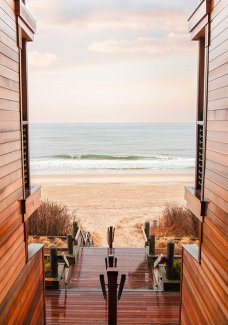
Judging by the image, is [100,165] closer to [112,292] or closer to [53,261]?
[53,261]

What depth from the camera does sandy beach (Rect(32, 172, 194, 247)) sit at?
12955 mm

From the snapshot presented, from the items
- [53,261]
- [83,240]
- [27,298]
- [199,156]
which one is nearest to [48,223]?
[83,240]

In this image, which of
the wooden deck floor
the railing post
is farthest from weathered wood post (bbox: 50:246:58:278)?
the railing post

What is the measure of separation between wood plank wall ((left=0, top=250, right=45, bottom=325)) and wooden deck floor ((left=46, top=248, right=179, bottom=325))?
1.01 meters

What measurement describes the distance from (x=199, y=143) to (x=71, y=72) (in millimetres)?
83945

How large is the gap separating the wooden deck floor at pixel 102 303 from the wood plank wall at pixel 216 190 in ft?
7.38

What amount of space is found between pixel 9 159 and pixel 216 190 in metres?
2.16

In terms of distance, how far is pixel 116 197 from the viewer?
18859 millimetres

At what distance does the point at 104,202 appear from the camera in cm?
1756

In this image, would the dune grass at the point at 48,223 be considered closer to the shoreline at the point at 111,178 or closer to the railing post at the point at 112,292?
the railing post at the point at 112,292

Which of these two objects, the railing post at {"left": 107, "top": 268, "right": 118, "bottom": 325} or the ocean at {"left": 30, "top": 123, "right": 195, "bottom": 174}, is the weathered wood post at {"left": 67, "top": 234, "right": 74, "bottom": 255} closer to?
the railing post at {"left": 107, "top": 268, "right": 118, "bottom": 325}

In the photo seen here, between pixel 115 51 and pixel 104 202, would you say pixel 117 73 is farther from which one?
pixel 104 202

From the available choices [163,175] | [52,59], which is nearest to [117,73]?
[52,59]

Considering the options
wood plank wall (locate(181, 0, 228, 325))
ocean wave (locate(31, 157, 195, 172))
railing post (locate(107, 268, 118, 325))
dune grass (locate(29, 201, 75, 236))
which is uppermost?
wood plank wall (locate(181, 0, 228, 325))
